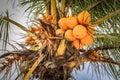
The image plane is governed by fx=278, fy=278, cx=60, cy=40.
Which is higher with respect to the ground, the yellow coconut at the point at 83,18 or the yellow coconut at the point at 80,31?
the yellow coconut at the point at 83,18

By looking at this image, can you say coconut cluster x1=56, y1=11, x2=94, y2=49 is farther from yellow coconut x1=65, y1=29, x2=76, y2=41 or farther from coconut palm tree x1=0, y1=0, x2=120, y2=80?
coconut palm tree x1=0, y1=0, x2=120, y2=80

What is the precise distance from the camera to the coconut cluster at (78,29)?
2.63 m

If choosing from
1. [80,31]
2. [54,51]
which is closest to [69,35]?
[80,31]

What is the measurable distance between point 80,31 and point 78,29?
40 mm

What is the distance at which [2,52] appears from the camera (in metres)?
3.36

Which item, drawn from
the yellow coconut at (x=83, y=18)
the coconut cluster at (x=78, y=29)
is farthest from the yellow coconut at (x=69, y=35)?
the yellow coconut at (x=83, y=18)

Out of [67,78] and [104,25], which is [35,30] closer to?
[67,78]

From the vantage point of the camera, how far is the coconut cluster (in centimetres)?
263

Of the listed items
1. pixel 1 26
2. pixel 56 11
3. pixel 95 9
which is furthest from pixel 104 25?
pixel 1 26

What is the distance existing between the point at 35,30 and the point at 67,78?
720 mm

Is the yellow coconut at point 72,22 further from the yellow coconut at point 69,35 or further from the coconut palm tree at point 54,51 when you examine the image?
the coconut palm tree at point 54,51

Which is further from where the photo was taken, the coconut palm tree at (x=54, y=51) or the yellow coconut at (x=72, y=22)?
the coconut palm tree at (x=54, y=51)

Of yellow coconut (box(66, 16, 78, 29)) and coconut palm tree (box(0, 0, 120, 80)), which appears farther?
coconut palm tree (box(0, 0, 120, 80))

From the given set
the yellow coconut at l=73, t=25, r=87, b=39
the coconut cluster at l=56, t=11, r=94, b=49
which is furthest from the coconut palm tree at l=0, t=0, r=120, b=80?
the yellow coconut at l=73, t=25, r=87, b=39
